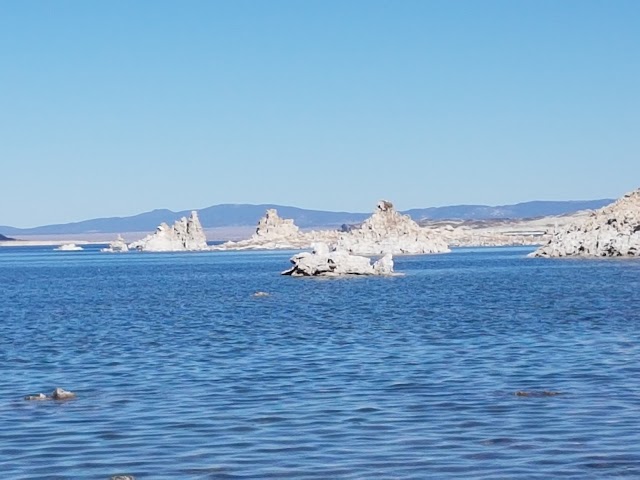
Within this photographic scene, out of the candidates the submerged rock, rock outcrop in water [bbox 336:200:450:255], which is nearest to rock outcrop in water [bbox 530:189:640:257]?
rock outcrop in water [bbox 336:200:450:255]

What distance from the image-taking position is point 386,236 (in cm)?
13862

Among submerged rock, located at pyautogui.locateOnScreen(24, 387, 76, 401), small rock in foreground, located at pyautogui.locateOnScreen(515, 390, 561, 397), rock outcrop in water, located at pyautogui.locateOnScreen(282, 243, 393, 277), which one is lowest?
small rock in foreground, located at pyautogui.locateOnScreen(515, 390, 561, 397)

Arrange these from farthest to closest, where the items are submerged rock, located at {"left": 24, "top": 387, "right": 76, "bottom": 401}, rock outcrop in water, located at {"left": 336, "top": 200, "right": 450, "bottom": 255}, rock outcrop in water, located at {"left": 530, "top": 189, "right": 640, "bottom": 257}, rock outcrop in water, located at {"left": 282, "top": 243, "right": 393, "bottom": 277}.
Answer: rock outcrop in water, located at {"left": 336, "top": 200, "right": 450, "bottom": 255}
rock outcrop in water, located at {"left": 530, "top": 189, "right": 640, "bottom": 257}
rock outcrop in water, located at {"left": 282, "top": 243, "right": 393, "bottom": 277}
submerged rock, located at {"left": 24, "top": 387, "right": 76, "bottom": 401}

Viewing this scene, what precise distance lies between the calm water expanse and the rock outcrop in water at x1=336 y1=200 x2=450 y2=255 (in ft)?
310

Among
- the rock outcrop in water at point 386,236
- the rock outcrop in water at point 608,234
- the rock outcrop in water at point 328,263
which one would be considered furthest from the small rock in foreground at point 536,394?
the rock outcrop in water at point 386,236

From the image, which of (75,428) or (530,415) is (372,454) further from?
(75,428)

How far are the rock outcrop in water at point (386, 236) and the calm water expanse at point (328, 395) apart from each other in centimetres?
9450

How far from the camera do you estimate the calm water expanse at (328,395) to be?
1358 centimetres

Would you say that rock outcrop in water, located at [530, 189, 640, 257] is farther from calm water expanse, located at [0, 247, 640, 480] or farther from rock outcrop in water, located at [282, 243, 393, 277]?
calm water expanse, located at [0, 247, 640, 480]

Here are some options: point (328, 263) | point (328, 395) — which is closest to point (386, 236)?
point (328, 263)

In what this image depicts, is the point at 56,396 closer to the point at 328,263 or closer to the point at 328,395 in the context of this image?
the point at 328,395

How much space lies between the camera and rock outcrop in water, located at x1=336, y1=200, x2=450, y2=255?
13562cm

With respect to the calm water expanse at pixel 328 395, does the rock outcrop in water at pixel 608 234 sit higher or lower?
higher

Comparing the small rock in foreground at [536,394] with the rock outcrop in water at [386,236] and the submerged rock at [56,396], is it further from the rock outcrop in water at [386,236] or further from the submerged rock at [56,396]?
the rock outcrop in water at [386,236]
